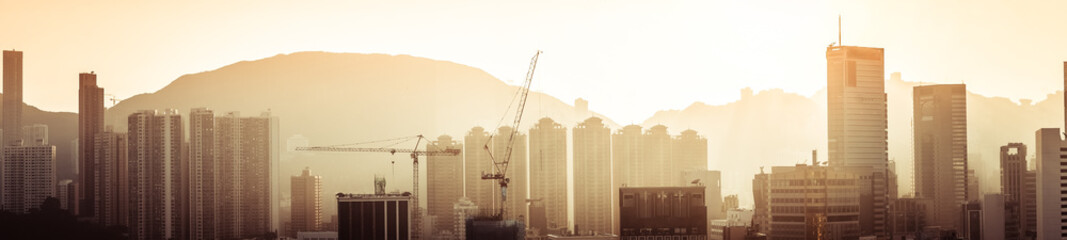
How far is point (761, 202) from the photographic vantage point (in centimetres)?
3428

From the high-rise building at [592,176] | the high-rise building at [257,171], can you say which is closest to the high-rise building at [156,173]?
the high-rise building at [257,171]

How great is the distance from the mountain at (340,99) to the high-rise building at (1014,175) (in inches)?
650

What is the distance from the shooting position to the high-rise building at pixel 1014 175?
138ft

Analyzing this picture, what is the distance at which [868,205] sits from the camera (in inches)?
1465

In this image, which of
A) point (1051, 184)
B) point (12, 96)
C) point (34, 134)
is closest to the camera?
point (1051, 184)

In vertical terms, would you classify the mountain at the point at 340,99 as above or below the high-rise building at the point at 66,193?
above

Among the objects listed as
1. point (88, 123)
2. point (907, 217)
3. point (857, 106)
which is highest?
point (857, 106)

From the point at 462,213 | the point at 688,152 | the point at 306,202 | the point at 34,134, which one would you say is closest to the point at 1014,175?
the point at 688,152

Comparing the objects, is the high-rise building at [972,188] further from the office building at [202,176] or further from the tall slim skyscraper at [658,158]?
the office building at [202,176]

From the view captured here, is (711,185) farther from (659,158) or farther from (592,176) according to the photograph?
(592,176)

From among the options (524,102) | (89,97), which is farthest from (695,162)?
(89,97)

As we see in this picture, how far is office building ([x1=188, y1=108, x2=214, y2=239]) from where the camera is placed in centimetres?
3831

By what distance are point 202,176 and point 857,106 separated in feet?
73.5

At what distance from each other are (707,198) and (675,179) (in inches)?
146
